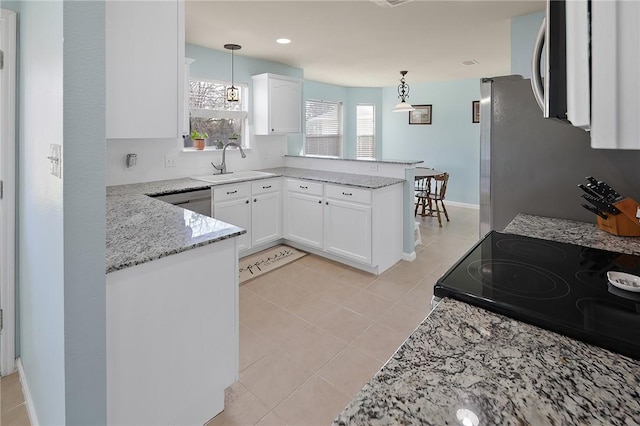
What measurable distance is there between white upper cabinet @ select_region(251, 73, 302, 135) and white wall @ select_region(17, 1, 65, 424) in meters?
2.81

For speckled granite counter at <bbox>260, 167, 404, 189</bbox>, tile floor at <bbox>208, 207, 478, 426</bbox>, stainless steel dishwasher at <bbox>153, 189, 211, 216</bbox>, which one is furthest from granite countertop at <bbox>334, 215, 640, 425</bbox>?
stainless steel dishwasher at <bbox>153, 189, 211, 216</bbox>

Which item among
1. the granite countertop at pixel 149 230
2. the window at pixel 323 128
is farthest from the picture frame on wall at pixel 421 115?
the granite countertop at pixel 149 230

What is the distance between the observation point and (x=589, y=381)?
2.15 feet

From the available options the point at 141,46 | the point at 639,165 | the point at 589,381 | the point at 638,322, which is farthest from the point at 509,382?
the point at 141,46

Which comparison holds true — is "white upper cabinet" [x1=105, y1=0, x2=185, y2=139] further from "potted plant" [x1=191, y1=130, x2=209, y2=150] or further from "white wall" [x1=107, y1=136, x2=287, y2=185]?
"potted plant" [x1=191, y1=130, x2=209, y2=150]

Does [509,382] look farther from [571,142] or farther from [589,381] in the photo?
[571,142]

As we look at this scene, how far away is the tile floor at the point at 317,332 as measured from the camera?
1895 millimetres

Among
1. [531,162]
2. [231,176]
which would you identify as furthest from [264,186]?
[531,162]

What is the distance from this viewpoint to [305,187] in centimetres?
405

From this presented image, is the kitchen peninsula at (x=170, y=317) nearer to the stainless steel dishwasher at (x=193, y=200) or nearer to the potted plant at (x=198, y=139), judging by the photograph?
the stainless steel dishwasher at (x=193, y=200)

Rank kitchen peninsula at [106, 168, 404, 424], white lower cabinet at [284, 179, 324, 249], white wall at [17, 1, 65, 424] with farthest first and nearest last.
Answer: white lower cabinet at [284, 179, 324, 249]
kitchen peninsula at [106, 168, 404, 424]
white wall at [17, 1, 65, 424]

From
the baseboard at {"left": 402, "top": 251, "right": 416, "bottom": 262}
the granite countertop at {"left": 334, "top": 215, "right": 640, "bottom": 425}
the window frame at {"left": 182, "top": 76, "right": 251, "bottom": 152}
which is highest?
the window frame at {"left": 182, "top": 76, "right": 251, "bottom": 152}

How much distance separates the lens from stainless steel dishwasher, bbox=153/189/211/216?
10.7 ft

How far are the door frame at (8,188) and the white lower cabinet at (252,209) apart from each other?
1702 millimetres
